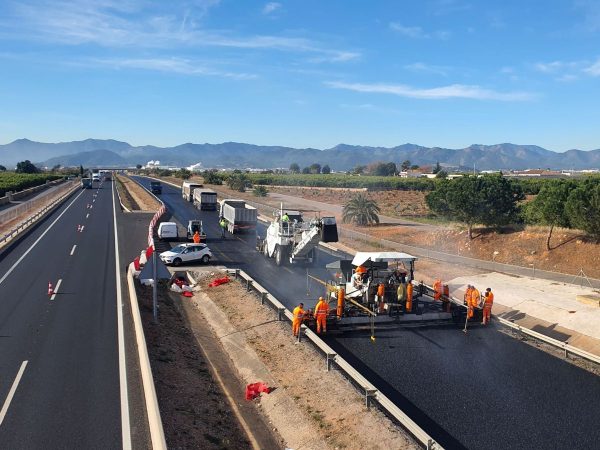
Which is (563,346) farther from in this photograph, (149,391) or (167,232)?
(167,232)

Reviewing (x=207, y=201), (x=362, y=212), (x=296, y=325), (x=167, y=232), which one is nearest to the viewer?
(x=296, y=325)

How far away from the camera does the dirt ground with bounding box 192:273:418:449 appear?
38.3 feet

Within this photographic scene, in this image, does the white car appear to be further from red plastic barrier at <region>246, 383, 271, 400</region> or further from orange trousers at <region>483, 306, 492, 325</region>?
red plastic barrier at <region>246, 383, 271, 400</region>

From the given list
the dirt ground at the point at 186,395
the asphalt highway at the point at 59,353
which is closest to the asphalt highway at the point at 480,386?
the dirt ground at the point at 186,395

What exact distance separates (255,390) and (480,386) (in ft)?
19.9

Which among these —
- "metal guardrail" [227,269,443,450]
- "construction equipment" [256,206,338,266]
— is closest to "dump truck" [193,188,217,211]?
"construction equipment" [256,206,338,266]

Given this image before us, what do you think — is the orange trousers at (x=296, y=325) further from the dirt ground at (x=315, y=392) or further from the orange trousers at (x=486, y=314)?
the orange trousers at (x=486, y=314)

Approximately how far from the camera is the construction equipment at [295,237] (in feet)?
93.9

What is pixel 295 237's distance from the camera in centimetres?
3166

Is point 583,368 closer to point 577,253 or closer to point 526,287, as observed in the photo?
point 526,287

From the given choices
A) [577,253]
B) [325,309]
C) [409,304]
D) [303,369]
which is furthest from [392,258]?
[577,253]

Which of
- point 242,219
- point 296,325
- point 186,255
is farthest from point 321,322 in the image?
point 242,219

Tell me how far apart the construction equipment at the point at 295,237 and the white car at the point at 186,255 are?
13.2ft

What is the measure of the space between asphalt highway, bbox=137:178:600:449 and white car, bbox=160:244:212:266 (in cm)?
1495
